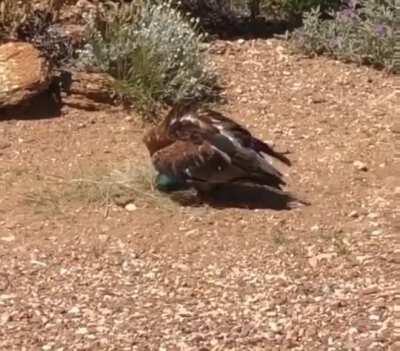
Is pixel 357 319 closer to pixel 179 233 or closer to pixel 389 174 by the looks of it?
pixel 179 233

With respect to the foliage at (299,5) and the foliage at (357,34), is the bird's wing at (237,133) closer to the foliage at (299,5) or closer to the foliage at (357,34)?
the foliage at (357,34)

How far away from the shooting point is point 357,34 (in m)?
8.66

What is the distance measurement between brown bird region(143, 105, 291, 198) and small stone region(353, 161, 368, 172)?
534 mm

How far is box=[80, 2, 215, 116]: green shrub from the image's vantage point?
25.3 ft

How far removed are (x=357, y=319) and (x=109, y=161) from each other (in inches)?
85.2

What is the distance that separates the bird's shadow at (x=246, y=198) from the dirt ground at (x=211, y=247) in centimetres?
9

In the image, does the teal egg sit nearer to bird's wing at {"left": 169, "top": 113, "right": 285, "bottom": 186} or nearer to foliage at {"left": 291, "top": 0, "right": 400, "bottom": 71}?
bird's wing at {"left": 169, "top": 113, "right": 285, "bottom": 186}

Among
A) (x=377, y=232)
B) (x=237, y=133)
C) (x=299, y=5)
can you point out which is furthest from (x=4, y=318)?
(x=299, y=5)

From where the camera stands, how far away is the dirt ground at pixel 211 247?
17.3ft

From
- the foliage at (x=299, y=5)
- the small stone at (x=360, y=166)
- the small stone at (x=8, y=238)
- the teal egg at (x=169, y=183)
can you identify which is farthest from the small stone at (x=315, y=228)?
the foliage at (x=299, y=5)

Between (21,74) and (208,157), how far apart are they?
170cm

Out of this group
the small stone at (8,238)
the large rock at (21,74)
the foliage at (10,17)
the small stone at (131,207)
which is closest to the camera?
the small stone at (8,238)

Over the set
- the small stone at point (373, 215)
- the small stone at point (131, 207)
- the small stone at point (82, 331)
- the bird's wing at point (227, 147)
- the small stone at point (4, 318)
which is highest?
the bird's wing at point (227, 147)

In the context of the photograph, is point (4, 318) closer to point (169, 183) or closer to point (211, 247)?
point (211, 247)
